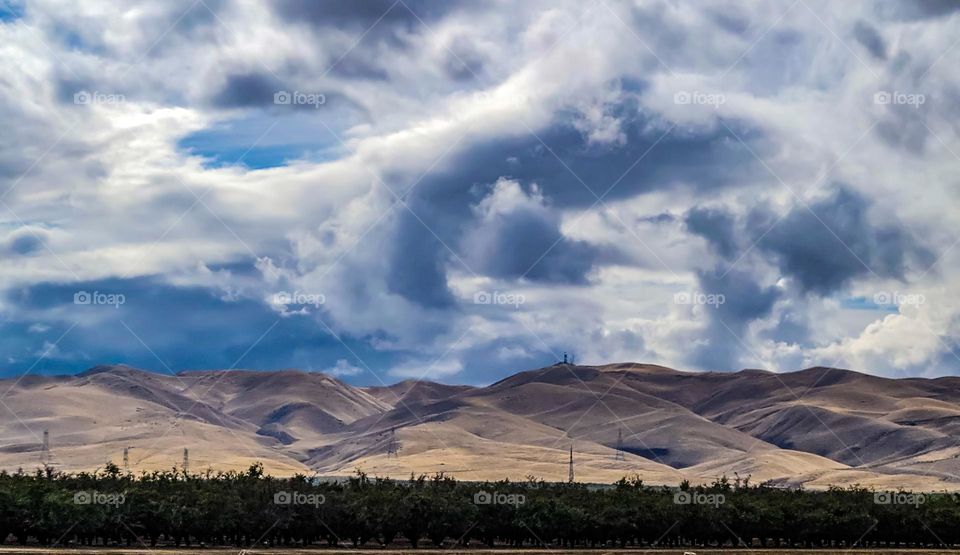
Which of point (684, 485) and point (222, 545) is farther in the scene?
point (684, 485)

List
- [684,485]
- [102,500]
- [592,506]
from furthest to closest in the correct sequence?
[684,485] < [592,506] < [102,500]

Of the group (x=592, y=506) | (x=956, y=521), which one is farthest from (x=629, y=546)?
(x=956, y=521)

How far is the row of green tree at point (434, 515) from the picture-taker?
154 ft

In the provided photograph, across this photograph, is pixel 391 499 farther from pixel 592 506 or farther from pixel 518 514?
pixel 592 506

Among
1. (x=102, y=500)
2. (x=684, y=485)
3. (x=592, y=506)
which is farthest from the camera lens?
(x=684, y=485)

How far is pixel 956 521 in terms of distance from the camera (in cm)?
5381

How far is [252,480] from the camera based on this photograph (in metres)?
52.9

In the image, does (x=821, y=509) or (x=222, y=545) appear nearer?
(x=222, y=545)

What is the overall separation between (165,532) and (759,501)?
26.4 metres

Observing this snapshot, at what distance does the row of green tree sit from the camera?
46.9 meters

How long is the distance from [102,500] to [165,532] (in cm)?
283

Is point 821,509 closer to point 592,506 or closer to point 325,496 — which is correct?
point 592,506

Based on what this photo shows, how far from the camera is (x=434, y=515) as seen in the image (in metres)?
49.0

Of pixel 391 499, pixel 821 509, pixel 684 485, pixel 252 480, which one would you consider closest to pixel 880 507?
pixel 821 509
